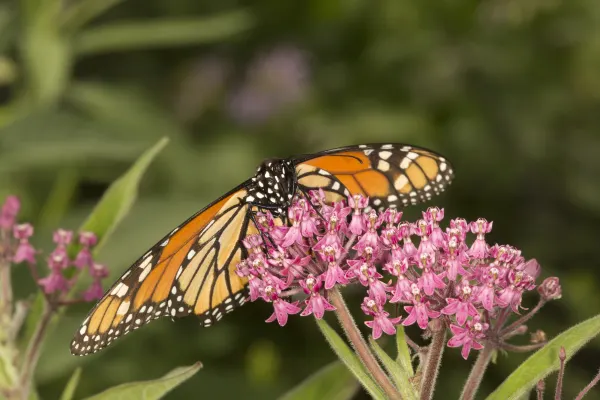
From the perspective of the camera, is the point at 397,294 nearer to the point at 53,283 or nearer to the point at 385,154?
the point at 385,154

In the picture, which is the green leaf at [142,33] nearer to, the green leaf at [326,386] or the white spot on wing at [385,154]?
the white spot on wing at [385,154]

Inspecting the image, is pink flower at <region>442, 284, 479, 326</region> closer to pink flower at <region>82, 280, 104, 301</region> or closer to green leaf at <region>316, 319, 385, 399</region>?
green leaf at <region>316, 319, 385, 399</region>

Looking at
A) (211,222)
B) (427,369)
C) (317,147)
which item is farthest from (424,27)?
(427,369)

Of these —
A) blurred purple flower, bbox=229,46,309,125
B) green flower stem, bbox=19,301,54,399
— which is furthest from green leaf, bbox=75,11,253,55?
green flower stem, bbox=19,301,54,399

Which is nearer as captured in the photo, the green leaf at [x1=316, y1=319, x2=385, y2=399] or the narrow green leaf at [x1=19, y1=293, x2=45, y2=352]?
the green leaf at [x1=316, y1=319, x2=385, y2=399]

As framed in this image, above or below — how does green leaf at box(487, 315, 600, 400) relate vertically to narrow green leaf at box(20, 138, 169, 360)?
below

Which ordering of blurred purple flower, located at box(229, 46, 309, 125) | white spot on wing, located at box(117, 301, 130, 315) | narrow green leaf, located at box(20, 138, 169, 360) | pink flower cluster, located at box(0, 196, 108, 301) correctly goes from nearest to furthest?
white spot on wing, located at box(117, 301, 130, 315)
pink flower cluster, located at box(0, 196, 108, 301)
narrow green leaf, located at box(20, 138, 169, 360)
blurred purple flower, located at box(229, 46, 309, 125)

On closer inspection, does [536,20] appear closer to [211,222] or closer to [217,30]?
[217,30]
